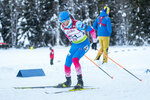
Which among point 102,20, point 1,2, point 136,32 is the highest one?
point 1,2

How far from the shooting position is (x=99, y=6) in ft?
118

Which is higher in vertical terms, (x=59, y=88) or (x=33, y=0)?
(x=33, y=0)

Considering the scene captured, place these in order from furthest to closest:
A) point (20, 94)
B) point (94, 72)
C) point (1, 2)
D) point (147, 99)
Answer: point (1, 2) < point (94, 72) < point (20, 94) < point (147, 99)

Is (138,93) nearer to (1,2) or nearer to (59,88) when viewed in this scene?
(59,88)

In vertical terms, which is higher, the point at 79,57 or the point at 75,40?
the point at 75,40

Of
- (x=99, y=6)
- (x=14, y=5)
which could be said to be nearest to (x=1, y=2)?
(x=14, y=5)

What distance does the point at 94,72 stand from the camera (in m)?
7.84

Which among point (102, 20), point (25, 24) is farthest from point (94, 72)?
point (25, 24)

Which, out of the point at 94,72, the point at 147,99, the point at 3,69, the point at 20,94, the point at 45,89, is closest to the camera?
the point at 147,99

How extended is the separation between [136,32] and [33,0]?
15887mm

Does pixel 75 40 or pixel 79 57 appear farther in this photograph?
pixel 75 40

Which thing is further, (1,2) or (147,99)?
(1,2)

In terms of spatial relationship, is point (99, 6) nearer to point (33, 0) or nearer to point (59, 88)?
point (33, 0)

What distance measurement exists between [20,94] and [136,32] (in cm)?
2944
